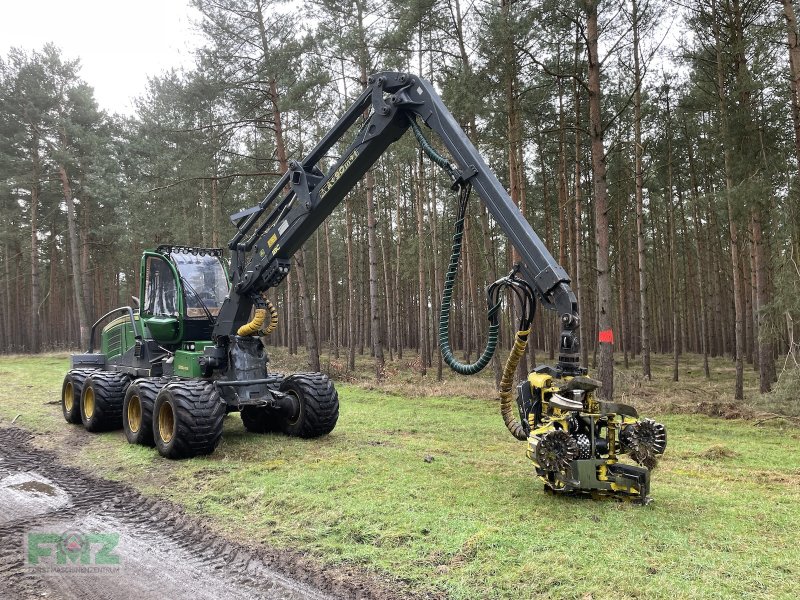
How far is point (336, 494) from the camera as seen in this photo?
532 cm

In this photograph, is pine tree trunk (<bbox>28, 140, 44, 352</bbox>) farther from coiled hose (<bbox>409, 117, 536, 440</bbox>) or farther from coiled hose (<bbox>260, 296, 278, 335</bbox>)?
coiled hose (<bbox>409, 117, 536, 440</bbox>)

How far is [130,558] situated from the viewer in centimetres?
418

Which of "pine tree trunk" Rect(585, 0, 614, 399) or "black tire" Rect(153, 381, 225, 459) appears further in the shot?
"pine tree trunk" Rect(585, 0, 614, 399)

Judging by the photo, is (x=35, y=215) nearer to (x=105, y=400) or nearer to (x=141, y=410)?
(x=105, y=400)

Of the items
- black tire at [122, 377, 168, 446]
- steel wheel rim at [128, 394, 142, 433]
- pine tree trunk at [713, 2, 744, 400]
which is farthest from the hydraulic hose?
pine tree trunk at [713, 2, 744, 400]

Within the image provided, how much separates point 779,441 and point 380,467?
21.1 ft

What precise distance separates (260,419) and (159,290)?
8.71 ft

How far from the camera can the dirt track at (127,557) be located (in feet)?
11.9

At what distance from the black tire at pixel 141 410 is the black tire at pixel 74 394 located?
6.39ft

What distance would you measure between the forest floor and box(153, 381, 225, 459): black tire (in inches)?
7.7

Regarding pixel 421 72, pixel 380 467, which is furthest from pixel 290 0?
pixel 380 467

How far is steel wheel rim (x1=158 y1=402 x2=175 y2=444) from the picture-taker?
23.5 ft

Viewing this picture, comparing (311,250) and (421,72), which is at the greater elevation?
(421,72)

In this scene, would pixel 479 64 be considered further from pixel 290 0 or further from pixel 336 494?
pixel 336 494
